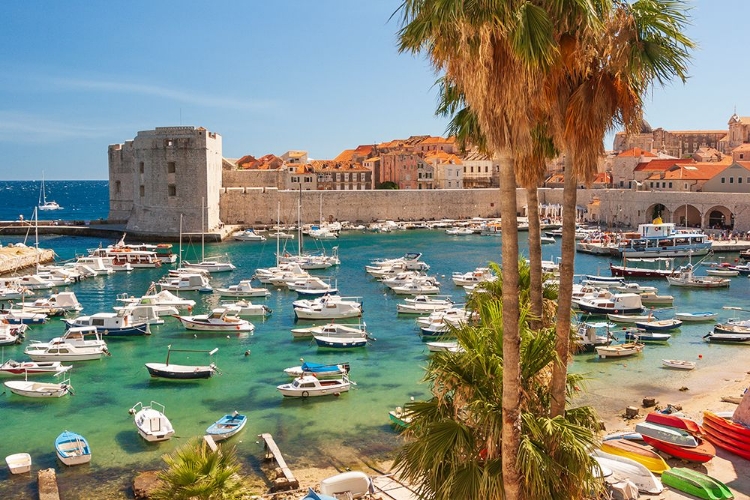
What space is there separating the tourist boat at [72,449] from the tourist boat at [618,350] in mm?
15332

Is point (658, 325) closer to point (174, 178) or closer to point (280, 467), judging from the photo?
point (280, 467)

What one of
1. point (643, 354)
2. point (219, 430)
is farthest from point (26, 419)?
point (643, 354)

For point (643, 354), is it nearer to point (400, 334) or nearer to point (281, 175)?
point (400, 334)

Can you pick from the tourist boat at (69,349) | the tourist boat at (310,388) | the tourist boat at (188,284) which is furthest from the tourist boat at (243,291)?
the tourist boat at (310,388)

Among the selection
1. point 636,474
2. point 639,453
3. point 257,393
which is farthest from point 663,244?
point 636,474

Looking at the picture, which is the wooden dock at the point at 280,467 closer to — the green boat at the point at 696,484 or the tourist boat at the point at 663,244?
the green boat at the point at 696,484

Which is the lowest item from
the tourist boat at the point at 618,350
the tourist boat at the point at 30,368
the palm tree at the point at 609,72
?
the tourist boat at the point at 30,368

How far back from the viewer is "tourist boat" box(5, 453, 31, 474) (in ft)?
45.8

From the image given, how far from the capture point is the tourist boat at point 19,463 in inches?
550

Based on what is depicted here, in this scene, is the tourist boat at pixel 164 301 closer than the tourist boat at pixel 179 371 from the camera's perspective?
No

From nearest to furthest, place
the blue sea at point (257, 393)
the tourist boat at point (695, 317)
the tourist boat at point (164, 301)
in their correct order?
the blue sea at point (257, 393)
the tourist boat at point (695, 317)
the tourist boat at point (164, 301)

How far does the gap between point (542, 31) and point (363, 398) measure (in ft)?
48.3

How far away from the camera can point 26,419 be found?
683 inches

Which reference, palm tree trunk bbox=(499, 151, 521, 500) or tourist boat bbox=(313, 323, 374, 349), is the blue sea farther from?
Answer: palm tree trunk bbox=(499, 151, 521, 500)
